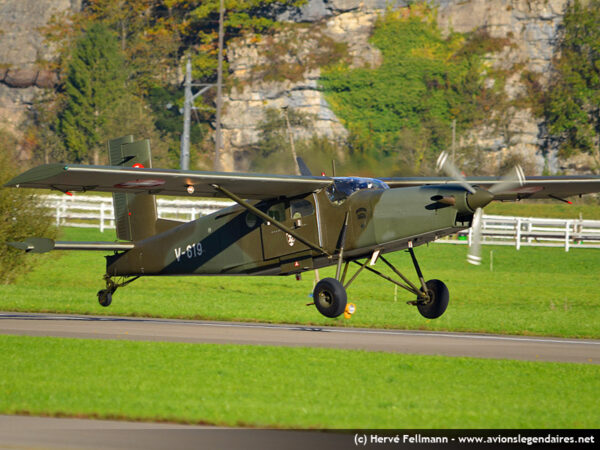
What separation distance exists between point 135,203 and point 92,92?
65.9 m

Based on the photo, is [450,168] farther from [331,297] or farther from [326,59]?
[326,59]

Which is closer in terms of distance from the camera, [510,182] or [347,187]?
[347,187]

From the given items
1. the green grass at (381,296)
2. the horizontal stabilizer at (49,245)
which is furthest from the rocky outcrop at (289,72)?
the horizontal stabilizer at (49,245)

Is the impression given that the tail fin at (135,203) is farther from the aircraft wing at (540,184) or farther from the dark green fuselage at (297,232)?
the aircraft wing at (540,184)

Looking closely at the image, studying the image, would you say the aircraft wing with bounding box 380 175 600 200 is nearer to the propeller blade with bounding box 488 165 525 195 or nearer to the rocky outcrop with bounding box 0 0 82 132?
the propeller blade with bounding box 488 165 525 195

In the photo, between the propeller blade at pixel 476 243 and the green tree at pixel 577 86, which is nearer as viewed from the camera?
the propeller blade at pixel 476 243

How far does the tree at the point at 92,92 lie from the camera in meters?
A: 82.2

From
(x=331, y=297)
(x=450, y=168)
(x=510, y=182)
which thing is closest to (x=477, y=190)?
A: (x=450, y=168)

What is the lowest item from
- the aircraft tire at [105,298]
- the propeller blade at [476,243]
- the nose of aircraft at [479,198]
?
the aircraft tire at [105,298]

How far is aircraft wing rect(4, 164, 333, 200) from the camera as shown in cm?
1677

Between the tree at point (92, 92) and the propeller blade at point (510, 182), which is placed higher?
the tree at point (92, 92)

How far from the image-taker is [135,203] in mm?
22953

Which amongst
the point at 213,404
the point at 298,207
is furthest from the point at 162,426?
the point at 298,207

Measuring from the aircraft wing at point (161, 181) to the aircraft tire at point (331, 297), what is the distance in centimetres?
206
